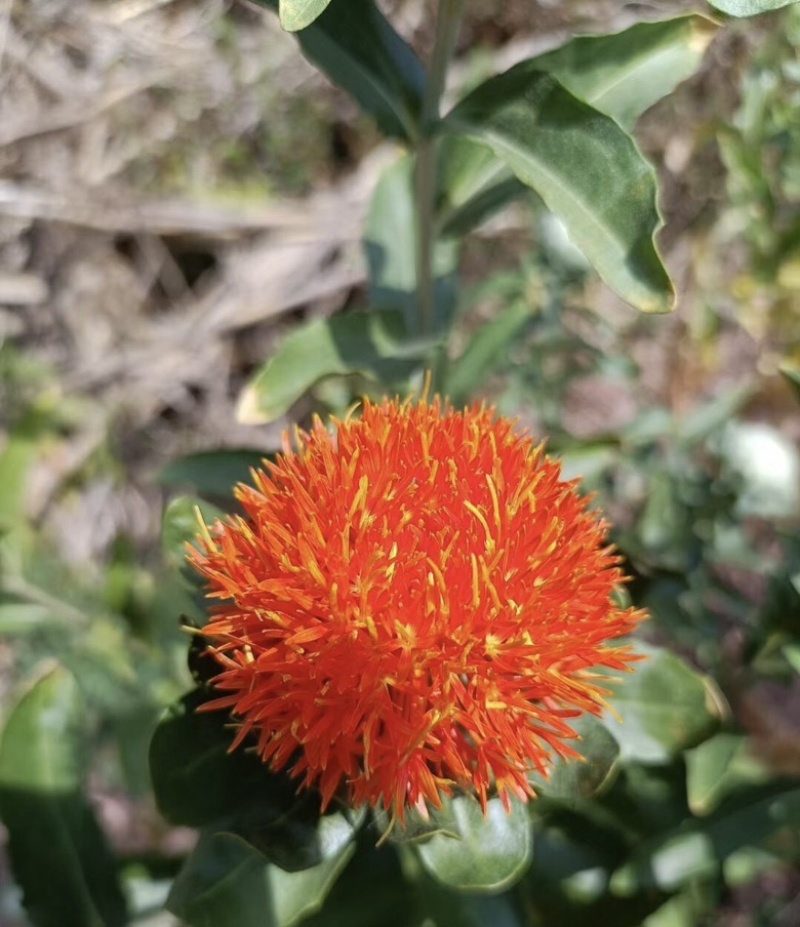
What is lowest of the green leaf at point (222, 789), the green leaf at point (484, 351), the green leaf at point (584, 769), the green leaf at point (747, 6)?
the green leaf at point (584, 769)

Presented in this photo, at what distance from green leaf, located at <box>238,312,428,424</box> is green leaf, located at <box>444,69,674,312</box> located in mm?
286

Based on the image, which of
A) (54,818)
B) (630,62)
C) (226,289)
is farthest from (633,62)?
(226,289)

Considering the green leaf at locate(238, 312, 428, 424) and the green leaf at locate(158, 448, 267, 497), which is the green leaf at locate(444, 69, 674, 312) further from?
the green leaf at locate(158, 448, 267, 497)

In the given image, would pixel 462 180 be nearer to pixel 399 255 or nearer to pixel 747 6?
pixel 399 255

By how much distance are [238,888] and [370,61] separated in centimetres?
86

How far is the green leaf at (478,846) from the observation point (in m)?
0.83

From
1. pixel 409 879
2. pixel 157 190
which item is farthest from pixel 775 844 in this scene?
pixel 157 190

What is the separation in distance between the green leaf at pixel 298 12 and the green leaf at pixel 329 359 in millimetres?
386

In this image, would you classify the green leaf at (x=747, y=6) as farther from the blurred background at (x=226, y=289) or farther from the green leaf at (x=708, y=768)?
the blurred background at (x=226, y=289)

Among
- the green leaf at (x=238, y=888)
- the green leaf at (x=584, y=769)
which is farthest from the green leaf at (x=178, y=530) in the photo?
the green leaf at (x=584, y=769)

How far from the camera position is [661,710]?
0.99 meters

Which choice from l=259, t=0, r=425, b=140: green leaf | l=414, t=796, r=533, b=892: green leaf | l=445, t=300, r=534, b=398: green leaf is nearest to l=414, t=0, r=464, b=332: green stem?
l=259, t=0, r=425, b=140: green leaf

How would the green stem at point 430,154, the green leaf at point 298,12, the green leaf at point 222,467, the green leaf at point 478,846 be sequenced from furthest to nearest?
the green leaf at point 222,467, the green stem at point 430,154, the green leaf at point 478,846, the green leaf at point 298,12

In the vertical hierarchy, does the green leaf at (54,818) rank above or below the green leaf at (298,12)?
below
